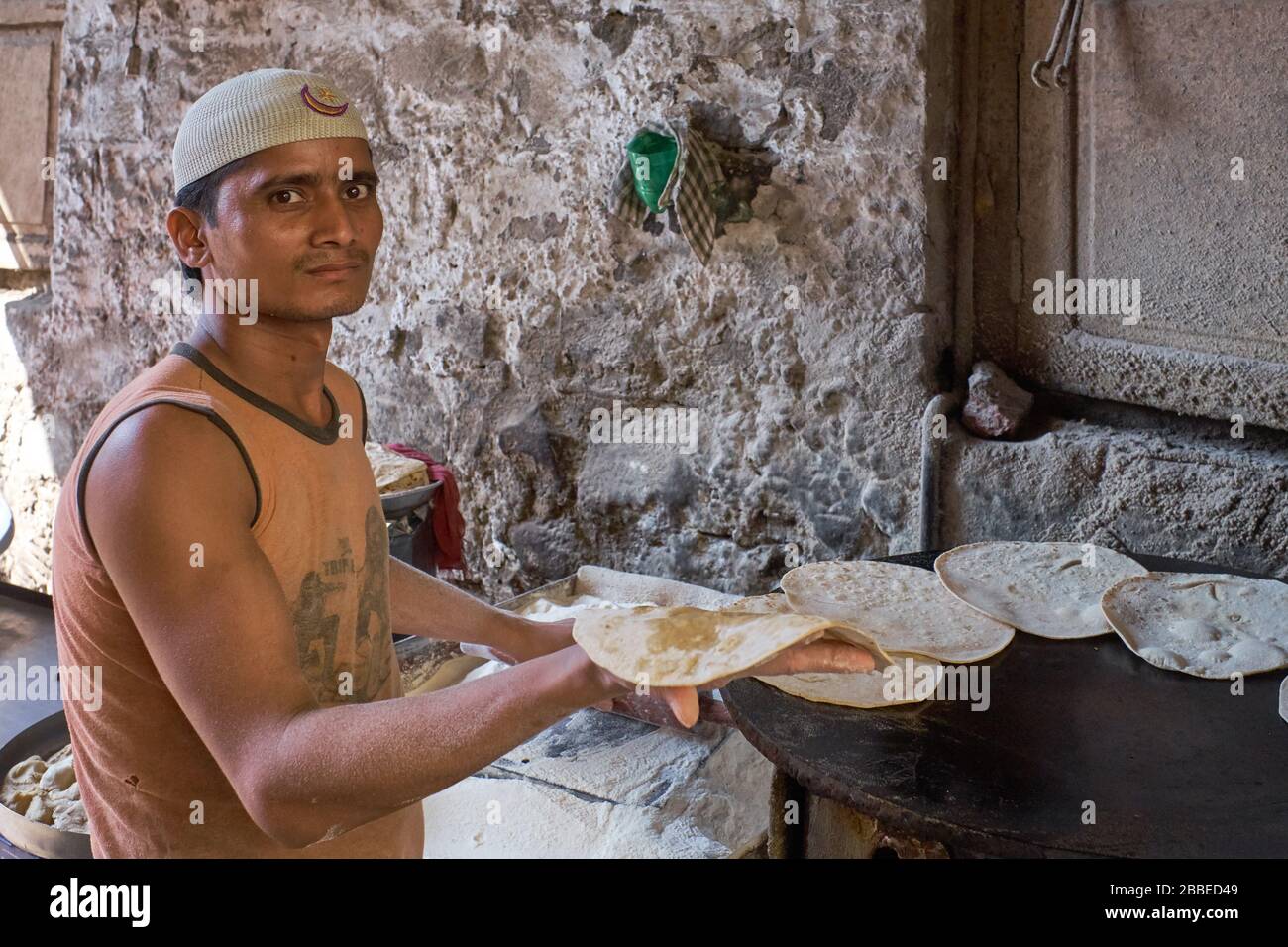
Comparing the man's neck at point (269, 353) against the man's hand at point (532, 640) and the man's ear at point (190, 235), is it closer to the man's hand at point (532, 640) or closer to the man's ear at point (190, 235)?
the man's ear at point (190, 235)

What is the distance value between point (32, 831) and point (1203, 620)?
87.6 inches

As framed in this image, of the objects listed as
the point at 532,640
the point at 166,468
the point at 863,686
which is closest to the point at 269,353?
the point at 166,468

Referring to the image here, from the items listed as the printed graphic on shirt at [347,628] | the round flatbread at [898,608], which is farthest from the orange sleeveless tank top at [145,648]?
the round flatbread at [898,608]

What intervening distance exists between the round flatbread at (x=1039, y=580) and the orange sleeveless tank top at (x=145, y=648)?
1194 millimetres

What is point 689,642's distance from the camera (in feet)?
5.19

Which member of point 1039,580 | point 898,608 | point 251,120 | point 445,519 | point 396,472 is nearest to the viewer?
point 251,120

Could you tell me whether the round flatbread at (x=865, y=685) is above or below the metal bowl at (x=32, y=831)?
above

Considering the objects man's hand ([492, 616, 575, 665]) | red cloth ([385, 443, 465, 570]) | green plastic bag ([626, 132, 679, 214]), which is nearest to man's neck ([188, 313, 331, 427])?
man's hand ([492, 616, 575, 665])

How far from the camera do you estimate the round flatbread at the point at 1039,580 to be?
2.21 m

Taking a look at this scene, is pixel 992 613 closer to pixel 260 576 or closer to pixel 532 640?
pixel 532 640

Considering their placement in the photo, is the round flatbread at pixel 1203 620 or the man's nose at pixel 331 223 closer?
the man's nose at pixel 331 223

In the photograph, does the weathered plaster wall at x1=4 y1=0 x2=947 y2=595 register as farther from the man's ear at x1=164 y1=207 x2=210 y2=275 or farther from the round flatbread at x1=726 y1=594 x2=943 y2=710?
the man's ear at x1=164 y1=207 x2=210 y2=275
